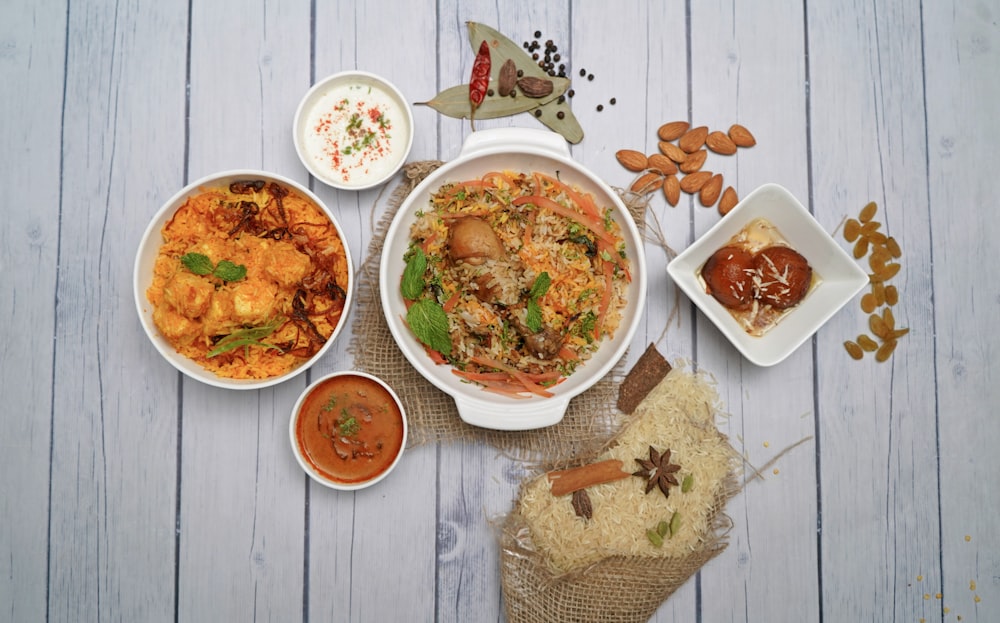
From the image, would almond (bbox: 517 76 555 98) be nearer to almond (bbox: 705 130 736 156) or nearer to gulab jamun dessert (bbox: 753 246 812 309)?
almond (bbox: 705 130 736 156)

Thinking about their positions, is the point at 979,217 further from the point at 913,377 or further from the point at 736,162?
the point at 736,162

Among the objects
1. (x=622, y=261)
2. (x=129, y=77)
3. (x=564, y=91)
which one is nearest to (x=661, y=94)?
(x=564, y=91)

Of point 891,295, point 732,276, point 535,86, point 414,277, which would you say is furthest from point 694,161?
point 414,277

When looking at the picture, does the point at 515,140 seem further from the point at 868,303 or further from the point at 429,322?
the point at 868,303

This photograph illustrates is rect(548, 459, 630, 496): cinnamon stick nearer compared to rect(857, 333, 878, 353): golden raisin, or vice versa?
rect(548, 459, 630, 496): cinnamon stick

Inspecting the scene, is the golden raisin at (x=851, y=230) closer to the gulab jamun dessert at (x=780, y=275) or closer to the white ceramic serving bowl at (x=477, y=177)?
the gulab jamun dessert at (x=780, y=275)

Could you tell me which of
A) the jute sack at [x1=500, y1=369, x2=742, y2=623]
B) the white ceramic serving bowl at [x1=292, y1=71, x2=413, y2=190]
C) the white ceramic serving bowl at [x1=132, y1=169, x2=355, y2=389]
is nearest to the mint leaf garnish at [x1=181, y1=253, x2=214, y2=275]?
the white ceramic serving bowl at [x1=132, y1=169, x2=355, y2=389]
